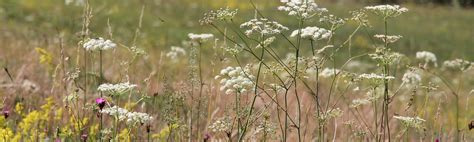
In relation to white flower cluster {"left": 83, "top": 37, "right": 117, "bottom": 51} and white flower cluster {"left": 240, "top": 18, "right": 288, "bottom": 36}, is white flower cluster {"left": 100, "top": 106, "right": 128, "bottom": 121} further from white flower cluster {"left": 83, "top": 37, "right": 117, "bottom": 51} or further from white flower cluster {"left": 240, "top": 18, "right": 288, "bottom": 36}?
white flower cluster {"left": 240, "top": 18, "right": 288, "bottom": 36}

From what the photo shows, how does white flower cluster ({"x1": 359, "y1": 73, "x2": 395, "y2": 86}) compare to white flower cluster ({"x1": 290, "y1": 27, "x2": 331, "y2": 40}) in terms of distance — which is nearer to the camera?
white flower cluster ({"x1": 290, "y1": 27, "x2": 331, "y2": 40})

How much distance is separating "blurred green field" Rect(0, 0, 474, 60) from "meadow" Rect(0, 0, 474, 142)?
71 mm

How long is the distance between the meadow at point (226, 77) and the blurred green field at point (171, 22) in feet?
0.23

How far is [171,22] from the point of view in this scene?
1961 centimetres

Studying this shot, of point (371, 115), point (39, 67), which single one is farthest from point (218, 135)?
point (39, 67)

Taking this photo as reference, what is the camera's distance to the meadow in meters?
3.44

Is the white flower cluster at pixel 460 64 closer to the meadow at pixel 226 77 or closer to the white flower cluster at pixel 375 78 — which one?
the meadow at pixel 226 77

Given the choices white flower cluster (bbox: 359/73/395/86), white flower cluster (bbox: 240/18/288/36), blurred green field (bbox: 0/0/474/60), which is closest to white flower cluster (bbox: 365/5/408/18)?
white flower cluster (bbox: 359/73/395/86)

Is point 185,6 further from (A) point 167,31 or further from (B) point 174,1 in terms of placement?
(A) point 167,31

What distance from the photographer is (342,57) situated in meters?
17.0

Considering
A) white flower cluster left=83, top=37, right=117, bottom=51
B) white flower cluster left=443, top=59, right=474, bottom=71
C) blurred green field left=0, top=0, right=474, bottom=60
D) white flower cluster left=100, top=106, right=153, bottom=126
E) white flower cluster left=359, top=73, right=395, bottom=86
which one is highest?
blurred green field left=0, top=0, right=474, bottom=60

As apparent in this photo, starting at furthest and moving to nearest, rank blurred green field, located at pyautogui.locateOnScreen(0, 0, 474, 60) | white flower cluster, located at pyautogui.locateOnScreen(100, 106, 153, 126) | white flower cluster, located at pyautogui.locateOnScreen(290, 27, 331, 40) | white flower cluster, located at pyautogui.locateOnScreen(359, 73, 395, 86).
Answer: blurred green field, located at pyautogui.locateOnScreen(0, 0, 474, 60) < white flower cluster, located at pyautogui.locateOnScreen(359, 73, 395, 86) < white flower cluster, located at pyautogui.locateOnScreen(290, 27, 331, 40) < white flower cluster, located at pyautogui.locateOnScreen(100, 106, 153, 126)

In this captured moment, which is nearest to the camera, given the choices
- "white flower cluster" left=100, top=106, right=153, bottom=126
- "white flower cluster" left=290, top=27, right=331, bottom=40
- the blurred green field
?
"white flower cluster" left=100, top=106, right=153, bottom=126

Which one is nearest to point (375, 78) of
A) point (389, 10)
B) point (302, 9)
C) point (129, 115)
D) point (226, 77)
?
point (389, 10)
